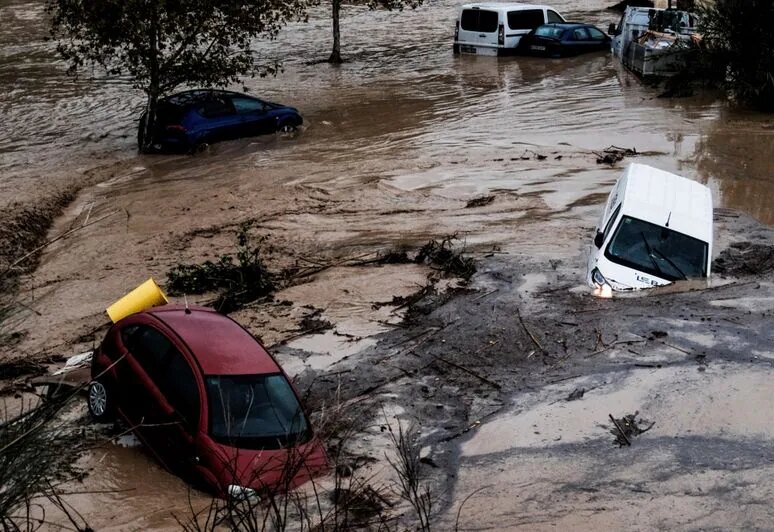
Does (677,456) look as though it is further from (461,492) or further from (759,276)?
(759,276)

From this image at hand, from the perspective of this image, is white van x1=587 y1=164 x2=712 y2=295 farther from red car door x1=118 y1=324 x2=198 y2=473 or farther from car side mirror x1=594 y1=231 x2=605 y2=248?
red car door x1=118 y1=324 x2=198 y2=473

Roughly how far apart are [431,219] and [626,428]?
771cm

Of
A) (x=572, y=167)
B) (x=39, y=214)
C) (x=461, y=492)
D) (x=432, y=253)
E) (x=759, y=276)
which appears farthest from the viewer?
(x=572, y=167)

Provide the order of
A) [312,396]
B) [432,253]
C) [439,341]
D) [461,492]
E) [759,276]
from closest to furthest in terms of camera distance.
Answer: [461,492] < [312,396] < [439,341] < [759,276] < [432,253]

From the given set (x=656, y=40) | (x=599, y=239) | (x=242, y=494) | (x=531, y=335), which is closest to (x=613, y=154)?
(x=599, y=239)

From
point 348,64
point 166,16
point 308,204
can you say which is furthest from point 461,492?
point 348,64

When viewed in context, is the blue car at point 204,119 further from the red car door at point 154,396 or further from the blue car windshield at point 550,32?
the red car door at point 154,396

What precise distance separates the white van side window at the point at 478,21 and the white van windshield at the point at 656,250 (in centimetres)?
1983

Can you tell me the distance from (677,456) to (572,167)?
1115cm

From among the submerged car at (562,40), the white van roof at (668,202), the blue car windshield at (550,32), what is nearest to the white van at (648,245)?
the white van roof at (668,202)

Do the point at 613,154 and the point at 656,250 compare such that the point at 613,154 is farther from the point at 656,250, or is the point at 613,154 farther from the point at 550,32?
the point at 550,32

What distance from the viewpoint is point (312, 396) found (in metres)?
10.2

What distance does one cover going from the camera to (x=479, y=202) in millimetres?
17234

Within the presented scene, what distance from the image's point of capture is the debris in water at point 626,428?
9018 mm
